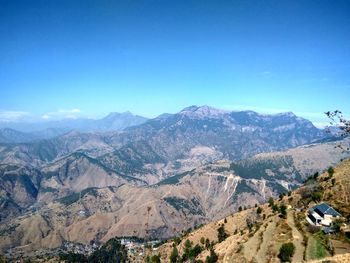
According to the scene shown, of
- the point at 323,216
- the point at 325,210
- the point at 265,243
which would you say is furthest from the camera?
the point at 325,210

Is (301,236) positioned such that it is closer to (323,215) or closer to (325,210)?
(323,215)

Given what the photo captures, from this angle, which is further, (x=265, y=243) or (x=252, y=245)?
(x=252, y=245)

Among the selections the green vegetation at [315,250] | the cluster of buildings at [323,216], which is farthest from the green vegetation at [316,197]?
the green vegetation at [315,250]

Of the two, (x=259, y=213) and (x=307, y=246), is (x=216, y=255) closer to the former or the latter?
(x=307, y=246)

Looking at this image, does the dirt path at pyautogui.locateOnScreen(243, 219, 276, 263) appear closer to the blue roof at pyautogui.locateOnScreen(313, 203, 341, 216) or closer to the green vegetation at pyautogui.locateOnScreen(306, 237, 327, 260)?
the green vegetation at pyautogui.locateOnScreen(306, 237, 327, 260)

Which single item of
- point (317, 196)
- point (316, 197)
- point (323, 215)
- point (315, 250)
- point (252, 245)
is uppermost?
point (323, 215)

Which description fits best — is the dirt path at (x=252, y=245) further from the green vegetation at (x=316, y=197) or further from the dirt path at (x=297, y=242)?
the green vegetation at (x=316, y=197)

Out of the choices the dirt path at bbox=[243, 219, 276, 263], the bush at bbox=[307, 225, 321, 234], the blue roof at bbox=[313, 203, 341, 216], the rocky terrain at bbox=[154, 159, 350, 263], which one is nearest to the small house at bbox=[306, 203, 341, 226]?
the blue roof at bbox=[313, 203, 341, 216]

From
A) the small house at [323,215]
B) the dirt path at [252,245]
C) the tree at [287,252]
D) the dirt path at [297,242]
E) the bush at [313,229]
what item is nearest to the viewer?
the dirt path at [297,242]

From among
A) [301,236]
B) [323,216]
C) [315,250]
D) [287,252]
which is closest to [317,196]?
[323,216]
